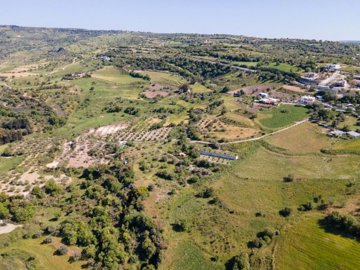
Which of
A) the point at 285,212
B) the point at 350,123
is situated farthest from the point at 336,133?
the point at 285,212

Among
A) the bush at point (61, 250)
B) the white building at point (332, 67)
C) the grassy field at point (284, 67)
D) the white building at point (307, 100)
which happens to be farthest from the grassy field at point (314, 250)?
the white building at point (332, 67)

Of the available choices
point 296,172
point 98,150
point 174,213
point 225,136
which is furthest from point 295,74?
point 174,213

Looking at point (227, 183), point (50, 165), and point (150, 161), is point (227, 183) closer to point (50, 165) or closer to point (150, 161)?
point (150, 161)

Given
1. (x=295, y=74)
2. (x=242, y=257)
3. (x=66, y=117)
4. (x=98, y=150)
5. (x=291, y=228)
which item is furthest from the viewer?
(x=295, y=74)

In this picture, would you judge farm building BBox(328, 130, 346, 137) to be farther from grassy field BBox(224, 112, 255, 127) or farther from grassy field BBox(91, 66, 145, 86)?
grassy field BBox(91, 66, 145, 86)

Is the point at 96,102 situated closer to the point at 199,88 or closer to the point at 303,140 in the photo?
the point at 199,88
